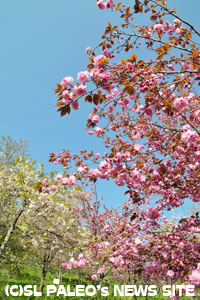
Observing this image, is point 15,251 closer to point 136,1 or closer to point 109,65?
point 109,65

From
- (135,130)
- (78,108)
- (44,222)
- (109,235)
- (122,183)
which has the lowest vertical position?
(109,235)

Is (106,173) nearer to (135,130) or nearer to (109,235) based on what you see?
(135,130)

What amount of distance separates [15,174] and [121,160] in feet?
22.6

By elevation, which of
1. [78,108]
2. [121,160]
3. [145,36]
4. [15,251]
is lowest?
[15,251]

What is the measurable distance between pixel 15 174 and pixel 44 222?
2418 mm

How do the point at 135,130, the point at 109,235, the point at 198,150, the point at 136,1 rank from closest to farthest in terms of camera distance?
the point at 198,150, the point at 136,1, the point at 135,130, the point at 109,235

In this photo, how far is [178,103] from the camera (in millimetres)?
2699

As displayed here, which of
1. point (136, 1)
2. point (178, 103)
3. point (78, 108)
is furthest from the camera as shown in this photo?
point (136, 1)

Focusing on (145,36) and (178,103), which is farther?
(145,36)

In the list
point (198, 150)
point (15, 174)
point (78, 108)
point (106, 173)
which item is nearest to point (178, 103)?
point (198, 150)

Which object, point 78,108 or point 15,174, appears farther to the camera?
point 15,174

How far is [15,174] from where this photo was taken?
348 inches

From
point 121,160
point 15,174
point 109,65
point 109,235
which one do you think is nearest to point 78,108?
point 109,65

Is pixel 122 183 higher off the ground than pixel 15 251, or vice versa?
pixel 122 183
